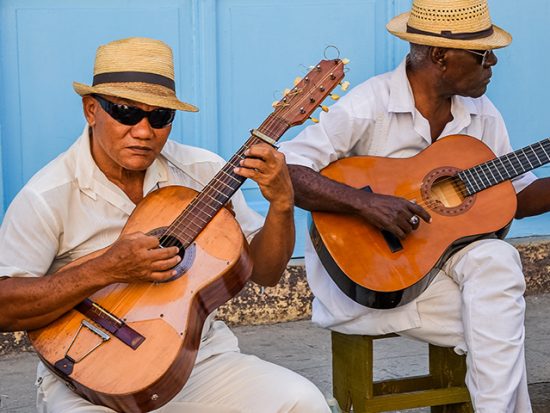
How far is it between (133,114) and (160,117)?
0.25ft

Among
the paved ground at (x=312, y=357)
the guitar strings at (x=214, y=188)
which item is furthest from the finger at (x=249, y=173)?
the paved ground at (x=312, y=357)

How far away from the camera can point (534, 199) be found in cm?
455

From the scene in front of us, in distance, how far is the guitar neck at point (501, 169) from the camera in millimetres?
4336

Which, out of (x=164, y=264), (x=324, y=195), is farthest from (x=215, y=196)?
(x=324, y=195)

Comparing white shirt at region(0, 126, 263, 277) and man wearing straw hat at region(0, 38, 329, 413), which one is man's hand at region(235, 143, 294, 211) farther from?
white shirt at region(0, 126, 263, 277)

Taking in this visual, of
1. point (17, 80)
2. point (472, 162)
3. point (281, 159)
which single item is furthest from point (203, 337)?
point (17, 80)

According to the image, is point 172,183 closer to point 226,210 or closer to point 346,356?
point 226,210

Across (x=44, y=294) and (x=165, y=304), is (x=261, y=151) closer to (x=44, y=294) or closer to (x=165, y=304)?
(x=165, y=304)

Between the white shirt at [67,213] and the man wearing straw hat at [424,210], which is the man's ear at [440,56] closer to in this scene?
the man wearing straw hat at [424,210]

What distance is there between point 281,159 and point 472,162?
119cm

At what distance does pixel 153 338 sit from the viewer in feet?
11.0

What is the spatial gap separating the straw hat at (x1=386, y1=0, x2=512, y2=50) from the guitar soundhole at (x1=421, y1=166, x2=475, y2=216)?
46cm

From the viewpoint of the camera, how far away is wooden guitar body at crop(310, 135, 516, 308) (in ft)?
13.6

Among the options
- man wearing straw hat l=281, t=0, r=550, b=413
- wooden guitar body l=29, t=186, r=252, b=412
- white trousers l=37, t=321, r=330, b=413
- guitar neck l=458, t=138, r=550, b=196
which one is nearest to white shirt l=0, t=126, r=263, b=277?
wooden guitar body l=29, t=186, r=252, b=412
